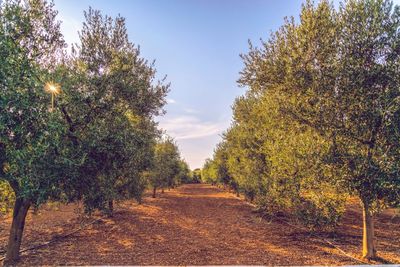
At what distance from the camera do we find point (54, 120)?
11.4 meters

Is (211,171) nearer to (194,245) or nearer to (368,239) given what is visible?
(194,245)

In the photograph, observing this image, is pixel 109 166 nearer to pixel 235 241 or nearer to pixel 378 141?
pixel 235 241

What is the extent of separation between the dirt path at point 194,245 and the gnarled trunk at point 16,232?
536 mm

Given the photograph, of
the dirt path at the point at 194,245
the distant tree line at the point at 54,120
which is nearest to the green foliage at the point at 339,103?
the dirt path at the point at 194,245

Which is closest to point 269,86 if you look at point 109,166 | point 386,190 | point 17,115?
point 386,190

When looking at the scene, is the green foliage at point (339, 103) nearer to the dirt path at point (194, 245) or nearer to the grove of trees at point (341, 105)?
the grove of trees at point (341, 105)

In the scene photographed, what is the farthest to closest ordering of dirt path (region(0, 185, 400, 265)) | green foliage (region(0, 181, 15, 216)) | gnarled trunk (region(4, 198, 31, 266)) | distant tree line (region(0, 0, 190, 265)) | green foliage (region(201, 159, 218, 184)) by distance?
1. green foliage (region(201, 159, 218, 184))
2. green foliage (region(0, 181, 15, 216))
3. dirt path (region(0, 185, 400, 265))
4. gnarled trunk (region(4, 198, 31, 266))
5. distant tree line (region(0, 0, 190, 265))

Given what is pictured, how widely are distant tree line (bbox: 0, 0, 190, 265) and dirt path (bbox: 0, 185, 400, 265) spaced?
9.09ft

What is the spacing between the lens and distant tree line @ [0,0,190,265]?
10766 mm

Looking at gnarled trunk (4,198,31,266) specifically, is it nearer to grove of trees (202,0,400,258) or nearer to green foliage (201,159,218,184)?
grove of trees (202,0,400,258)

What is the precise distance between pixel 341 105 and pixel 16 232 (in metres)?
16.8

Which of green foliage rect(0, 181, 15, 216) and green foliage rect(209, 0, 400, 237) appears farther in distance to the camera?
green foliage rect(0, 181, 15, 216)

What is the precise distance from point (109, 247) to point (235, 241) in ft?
25.9

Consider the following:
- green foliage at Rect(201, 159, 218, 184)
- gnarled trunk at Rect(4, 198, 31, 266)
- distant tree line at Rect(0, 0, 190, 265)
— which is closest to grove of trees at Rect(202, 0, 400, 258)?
distant tree line at Rect(0, 0, 190, 265)
